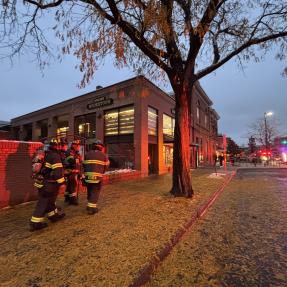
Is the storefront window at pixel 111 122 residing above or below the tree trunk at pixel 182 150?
above

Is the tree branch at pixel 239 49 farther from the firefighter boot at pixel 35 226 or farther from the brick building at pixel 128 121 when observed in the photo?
the firefighter boot at pixel 35 226

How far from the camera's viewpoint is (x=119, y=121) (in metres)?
19.7

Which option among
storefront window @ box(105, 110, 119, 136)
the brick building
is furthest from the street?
storefront window @ box(105, 110, 119, 136)

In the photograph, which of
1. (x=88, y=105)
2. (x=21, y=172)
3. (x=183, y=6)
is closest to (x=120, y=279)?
(x=21, y=172)

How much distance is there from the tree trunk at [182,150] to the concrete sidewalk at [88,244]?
1524 millimetres

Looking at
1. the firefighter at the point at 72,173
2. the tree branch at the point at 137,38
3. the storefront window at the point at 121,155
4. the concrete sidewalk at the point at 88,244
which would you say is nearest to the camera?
the concrete sidewalk at the point at 88,244

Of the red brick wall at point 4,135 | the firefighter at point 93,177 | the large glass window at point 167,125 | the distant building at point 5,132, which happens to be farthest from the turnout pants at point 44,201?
the distant building at point 5,132

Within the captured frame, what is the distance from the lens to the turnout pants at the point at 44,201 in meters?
5.06

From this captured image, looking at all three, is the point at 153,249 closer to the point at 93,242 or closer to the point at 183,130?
the point at 93,242

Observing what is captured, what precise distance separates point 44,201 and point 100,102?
16485mm

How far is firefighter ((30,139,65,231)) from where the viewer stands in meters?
5.07

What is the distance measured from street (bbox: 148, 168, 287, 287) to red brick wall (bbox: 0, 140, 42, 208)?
5312mm

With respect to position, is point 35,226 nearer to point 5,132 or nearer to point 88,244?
point 88,244

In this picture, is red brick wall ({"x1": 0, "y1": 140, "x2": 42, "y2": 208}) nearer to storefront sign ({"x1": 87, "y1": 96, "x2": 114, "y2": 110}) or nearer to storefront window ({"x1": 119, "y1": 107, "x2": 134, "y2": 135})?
storefront window ({"x1": 119, "y1": 107, "x2": 134, "y2": 135})
